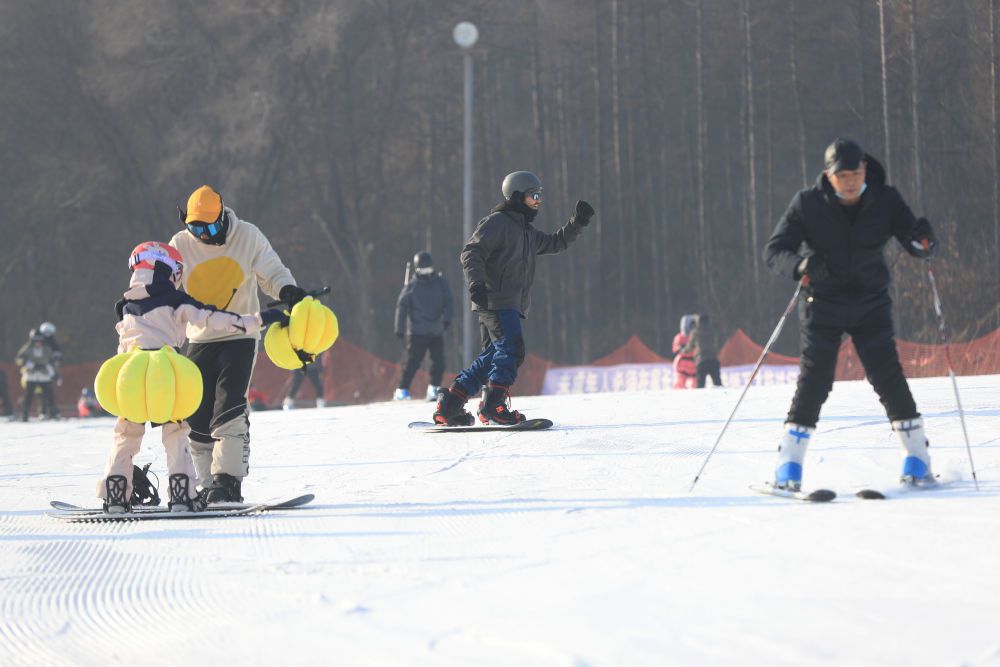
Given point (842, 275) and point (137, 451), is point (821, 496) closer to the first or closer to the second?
point (842, 275)

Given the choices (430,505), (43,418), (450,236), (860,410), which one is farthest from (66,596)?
(450,236)

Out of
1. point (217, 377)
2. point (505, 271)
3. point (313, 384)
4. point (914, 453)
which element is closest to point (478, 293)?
point (505, 271)

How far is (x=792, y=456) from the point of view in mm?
6035

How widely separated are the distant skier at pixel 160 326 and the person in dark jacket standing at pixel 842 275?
247 cm

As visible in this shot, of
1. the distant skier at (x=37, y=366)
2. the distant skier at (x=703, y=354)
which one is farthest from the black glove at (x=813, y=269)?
the distant skier at (x=37, y=366)

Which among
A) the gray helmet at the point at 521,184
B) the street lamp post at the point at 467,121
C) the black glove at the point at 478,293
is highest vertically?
the street lamp post at the point at 467,121

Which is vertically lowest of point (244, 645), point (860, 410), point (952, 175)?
point (244, 645)

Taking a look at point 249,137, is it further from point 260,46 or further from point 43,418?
point 43,418

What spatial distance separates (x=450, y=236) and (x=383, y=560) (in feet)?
124

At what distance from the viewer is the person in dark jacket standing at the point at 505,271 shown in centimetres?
912

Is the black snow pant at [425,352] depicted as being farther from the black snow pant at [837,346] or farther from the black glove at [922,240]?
the black glove at [922,240]

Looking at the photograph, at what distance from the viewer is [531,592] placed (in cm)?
426

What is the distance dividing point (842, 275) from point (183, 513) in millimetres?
3262

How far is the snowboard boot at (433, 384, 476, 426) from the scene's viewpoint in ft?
32.2
